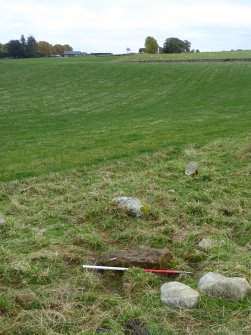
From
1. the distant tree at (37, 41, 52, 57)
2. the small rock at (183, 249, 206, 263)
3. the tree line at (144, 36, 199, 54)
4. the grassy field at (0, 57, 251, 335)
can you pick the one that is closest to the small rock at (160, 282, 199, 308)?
the grassy field at (0, 57, 251, 335)

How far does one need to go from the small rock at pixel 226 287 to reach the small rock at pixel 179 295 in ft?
0.58

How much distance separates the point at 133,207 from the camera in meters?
8.08

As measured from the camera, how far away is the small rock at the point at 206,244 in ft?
22.0

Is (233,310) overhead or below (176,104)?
overhead

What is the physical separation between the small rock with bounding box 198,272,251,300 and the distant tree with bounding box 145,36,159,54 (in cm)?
12207

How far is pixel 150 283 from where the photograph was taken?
5680 millimetres

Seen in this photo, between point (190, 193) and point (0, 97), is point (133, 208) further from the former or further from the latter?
point (0, 97)

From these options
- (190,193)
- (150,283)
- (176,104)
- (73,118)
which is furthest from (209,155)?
(176,104)

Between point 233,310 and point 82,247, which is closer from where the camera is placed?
point 233,310

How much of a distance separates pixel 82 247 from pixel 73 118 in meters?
16.0

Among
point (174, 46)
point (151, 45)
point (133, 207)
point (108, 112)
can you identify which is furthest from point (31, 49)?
point (133, 207)

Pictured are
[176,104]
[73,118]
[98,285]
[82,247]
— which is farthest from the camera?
[176,104]

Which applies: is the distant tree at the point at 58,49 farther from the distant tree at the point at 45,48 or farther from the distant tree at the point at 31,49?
the distant tree at the point at 31,49

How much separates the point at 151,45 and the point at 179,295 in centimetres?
12325
